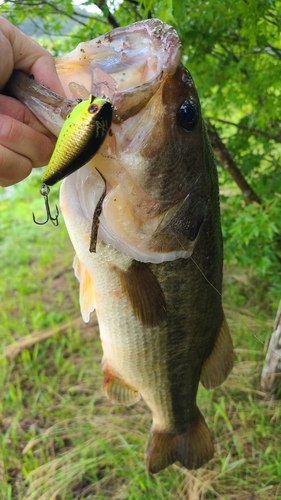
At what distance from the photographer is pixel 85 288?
168 centimetres

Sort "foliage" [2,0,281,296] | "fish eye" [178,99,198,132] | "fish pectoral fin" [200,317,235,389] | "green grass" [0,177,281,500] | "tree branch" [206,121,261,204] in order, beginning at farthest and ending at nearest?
"tree branch" [206,121,261,204]
"green grass" [0,177,281,500]
"foliage" [2,0,281,296]
"fish pectoral fin" [200,317,235,389]
"fish eye" [178,99,198,132]

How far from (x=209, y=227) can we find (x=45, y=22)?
240 cm

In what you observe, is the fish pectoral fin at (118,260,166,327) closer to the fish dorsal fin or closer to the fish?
the fish

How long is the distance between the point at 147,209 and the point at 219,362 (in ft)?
3.13

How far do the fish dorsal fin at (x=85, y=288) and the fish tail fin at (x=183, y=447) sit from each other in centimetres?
82

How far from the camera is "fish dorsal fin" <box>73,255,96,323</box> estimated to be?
1641 mm

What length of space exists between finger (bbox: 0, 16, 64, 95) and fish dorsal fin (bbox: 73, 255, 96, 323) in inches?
26.7

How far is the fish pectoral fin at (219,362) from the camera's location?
74.6 inches

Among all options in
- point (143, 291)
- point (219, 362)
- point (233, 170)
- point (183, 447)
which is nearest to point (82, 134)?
point (143, 291)

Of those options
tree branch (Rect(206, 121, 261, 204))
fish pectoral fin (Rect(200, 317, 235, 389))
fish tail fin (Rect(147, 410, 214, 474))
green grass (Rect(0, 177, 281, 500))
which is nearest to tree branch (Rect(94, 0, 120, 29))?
tree branch (Rect(206, 121, 261, 204))

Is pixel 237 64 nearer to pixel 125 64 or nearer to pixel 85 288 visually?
pixel 125 64

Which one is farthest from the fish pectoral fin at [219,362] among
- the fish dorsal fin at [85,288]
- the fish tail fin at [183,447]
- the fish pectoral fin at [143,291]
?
the fish dorsal fin at [85,288]

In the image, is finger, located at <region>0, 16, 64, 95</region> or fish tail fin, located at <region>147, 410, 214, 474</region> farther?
fish tail fin, located at <region>147, 410, 214, 474</region>

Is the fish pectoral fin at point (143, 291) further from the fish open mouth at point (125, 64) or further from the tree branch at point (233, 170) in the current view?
the tree branch at point (233, 170)
